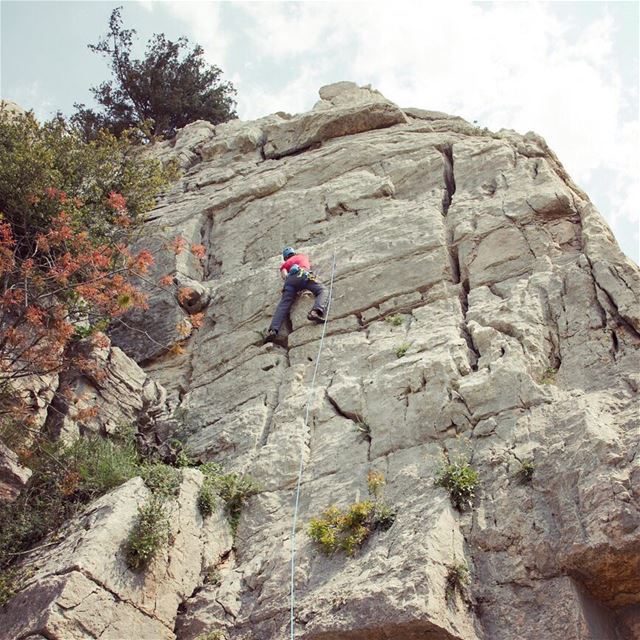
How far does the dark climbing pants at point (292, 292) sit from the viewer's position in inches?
567

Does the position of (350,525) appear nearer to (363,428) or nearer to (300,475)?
(300,475)

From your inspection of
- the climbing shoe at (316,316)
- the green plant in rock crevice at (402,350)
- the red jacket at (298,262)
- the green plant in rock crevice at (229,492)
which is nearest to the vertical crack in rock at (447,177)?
the red jacket at (298,262)

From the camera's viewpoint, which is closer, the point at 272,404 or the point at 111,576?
the point at 111,576

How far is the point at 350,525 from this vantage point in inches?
396

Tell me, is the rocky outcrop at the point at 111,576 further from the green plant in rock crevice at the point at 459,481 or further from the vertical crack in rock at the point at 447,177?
the vertical crack in rock at the point at 447,177

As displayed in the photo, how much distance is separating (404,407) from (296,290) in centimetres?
407

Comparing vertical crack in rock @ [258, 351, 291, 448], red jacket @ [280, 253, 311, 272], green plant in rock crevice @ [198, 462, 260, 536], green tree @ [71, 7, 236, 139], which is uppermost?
green tree @ [71, 7, 236, 139]

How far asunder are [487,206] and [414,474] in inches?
237

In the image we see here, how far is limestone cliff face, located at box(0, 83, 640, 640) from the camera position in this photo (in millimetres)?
8953

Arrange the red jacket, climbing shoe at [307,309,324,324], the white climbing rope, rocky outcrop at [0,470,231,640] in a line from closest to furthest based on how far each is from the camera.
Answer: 1. rocky outcrop at [0,470,231,640]
2. the white climbing rope
3. climbing shoe at [307,309,324,324]
4. the red jacket

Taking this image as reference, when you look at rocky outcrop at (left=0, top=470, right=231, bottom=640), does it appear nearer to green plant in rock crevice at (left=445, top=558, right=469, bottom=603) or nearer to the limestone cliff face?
the limestone cliff face

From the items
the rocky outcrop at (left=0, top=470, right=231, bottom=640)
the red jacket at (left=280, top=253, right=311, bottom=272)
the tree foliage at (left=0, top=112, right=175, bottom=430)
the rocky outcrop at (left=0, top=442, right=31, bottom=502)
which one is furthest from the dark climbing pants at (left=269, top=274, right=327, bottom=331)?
the rocky outcrop at (left=0, top=442, right=31, bottom=502)

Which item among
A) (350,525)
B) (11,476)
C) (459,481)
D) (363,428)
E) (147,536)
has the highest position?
(363,428)

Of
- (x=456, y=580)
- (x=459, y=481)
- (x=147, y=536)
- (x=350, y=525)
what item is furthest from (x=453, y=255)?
(x=147, y=536)
